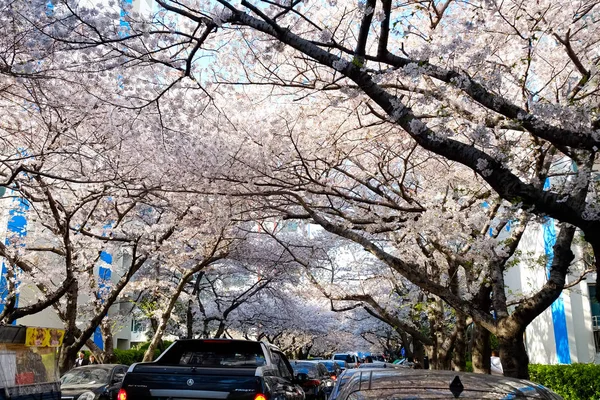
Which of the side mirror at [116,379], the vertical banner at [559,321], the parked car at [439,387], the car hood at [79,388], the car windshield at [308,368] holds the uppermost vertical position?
the vertical banner at [559,321]

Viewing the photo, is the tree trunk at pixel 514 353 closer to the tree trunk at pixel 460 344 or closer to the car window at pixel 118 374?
the tree trunk at pixel 460 344

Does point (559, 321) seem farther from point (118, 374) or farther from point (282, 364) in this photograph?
point (282, 364)

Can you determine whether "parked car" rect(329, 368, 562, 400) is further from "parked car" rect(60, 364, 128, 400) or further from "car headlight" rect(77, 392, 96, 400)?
"parked car" rect(60, 364, 128, 400)

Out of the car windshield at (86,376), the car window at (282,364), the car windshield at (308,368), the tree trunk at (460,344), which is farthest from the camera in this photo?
the car windshield at (308,368)

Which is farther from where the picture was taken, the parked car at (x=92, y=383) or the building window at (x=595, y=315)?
the building window at (x=595, y=315)

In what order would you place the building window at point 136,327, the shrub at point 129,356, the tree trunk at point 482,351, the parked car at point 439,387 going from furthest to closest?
the building window at point 136,327 < the shrub at point 129,356 < the tree trunk at point 482,351 < the parked car at point 439,387

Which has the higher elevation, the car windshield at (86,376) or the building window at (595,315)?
the building window at (595,315)

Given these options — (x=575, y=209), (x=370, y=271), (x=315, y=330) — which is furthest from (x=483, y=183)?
(x=315, y=330)

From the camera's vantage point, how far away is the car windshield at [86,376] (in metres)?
12.5

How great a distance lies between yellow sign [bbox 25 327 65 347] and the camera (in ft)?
21.0

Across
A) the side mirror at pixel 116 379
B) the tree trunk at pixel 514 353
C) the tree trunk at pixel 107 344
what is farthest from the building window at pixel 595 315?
the side mirror at pixel 116 379

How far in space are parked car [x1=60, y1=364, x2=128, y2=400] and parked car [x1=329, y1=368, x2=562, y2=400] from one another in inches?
353

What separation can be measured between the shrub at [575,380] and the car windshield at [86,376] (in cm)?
1195

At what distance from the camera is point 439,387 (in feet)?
11.9
